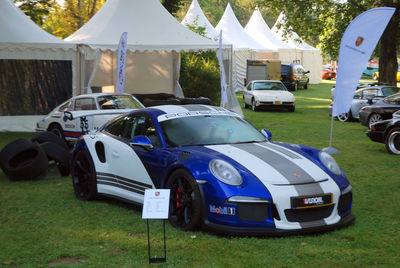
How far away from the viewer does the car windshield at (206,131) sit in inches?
273

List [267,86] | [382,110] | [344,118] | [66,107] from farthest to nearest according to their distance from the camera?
[267,86] → [344,118] → [382,110] → [66,107]

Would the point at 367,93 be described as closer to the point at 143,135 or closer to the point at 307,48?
the point at 143,135

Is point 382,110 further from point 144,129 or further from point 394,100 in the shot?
point 144,129

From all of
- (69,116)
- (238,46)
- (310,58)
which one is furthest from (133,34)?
(310,58)

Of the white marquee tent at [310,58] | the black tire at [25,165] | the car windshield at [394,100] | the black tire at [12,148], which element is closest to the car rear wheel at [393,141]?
the car windshield at [394,100]


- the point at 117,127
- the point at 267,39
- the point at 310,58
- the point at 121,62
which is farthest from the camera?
the point at 310,58

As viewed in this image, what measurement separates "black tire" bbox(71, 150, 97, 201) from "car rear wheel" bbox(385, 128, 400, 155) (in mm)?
7620

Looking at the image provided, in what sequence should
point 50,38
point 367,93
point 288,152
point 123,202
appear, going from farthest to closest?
point 367,93
point 50,38
point 123,202
point 288,152

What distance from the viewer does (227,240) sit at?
5.90m

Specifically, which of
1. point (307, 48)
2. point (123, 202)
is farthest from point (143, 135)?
point (307, 48)

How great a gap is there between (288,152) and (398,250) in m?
1.78

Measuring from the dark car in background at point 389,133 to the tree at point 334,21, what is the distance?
1451cm

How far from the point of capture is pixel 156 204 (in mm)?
5176

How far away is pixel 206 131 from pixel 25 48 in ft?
40.9
